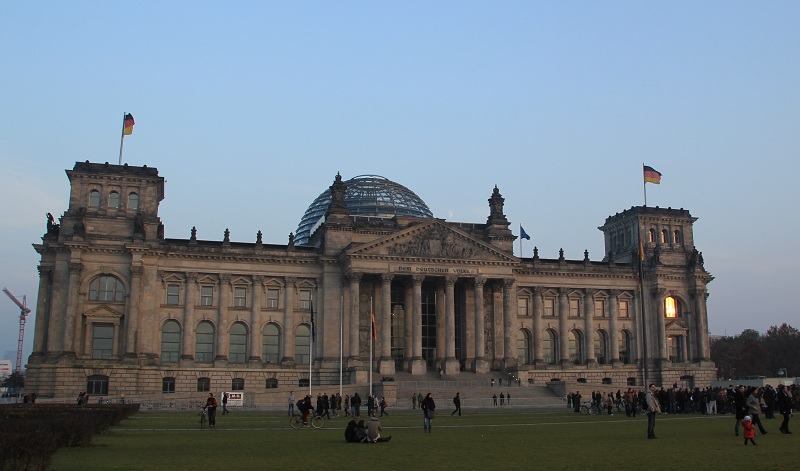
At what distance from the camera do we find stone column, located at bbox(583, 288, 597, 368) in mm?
91875

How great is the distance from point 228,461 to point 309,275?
61.8 m

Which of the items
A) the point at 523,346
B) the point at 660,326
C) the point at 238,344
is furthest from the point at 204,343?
the point at 660,326

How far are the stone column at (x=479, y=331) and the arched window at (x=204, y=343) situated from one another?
27.3 m

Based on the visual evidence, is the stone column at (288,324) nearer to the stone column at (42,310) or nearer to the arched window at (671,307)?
the stone column at (42,310)

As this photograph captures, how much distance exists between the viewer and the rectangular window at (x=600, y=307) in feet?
309

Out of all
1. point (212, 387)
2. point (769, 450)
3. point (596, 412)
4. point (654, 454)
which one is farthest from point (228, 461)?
point (212, 387)

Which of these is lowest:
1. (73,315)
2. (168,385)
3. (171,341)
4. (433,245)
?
(168,385)

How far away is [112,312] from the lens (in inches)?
2995

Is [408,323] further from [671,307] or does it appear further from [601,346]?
[671,307]

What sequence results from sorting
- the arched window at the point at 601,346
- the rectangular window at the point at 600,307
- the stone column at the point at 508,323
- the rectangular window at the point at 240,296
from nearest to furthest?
the rectangular window at the point at 240,296, the stone column at the point at 508,323, the arched window at the point at 601,346, the rectangular window at the point at 600,307

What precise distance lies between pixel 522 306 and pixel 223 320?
33.9 metres

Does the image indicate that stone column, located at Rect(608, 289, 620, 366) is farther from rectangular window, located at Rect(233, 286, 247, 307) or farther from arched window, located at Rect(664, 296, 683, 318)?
rectangular window, located at Rect(233, 286, 247, 307)

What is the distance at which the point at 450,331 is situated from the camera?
268 feet

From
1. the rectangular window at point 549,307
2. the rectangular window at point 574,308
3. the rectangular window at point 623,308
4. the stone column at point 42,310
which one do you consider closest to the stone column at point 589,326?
the rectangular window at point 574,308
